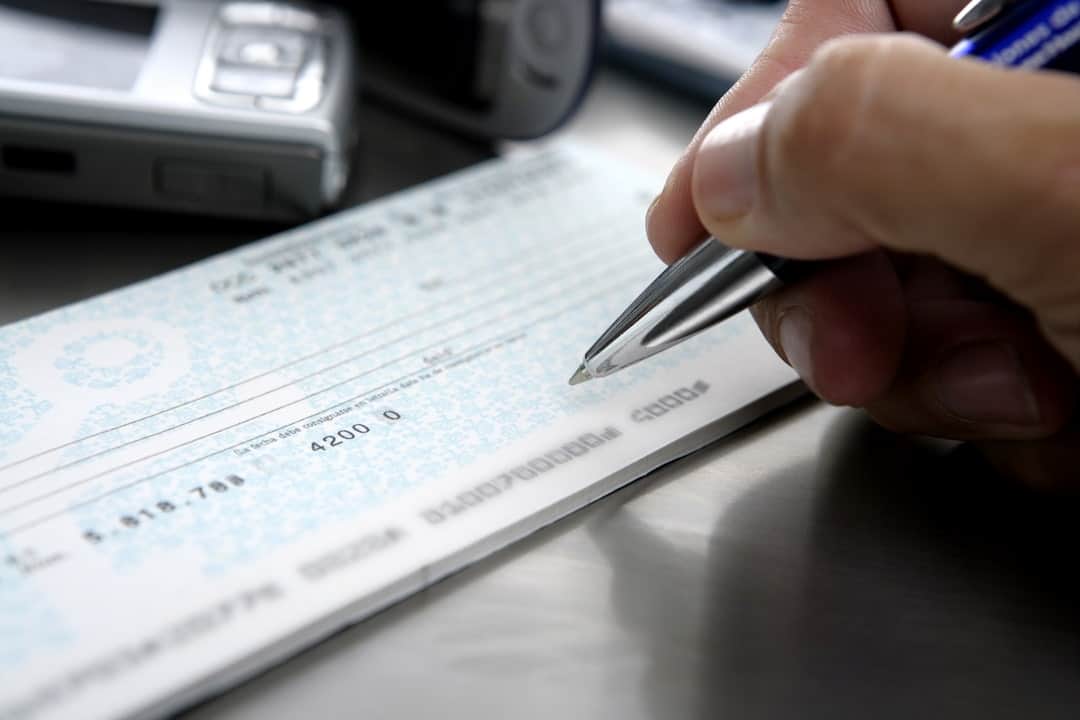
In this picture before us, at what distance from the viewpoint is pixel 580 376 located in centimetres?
43

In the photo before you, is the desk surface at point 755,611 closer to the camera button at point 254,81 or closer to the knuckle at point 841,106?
the knuckle at point 841,106

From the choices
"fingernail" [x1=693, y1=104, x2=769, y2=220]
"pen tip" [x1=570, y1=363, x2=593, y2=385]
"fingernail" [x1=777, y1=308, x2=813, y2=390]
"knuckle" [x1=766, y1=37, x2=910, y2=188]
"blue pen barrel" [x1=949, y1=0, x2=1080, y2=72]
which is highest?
"blue pen barrel" [x1=949, y1=0, x2=1080, y2=72]

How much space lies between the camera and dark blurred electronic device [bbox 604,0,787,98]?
27.3 inches

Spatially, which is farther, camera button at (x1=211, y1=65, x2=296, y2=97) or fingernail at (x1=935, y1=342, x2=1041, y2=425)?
camera button at (x1=211, y1=65, x2=296, y2=97)

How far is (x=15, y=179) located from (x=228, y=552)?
26 cm

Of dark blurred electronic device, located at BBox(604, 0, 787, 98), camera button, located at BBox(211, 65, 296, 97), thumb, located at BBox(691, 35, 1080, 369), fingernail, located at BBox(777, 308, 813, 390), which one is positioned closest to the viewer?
thumb, located at BBox(691, 35, 1080, 369)

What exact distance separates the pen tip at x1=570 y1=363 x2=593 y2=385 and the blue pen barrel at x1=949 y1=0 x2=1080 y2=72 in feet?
0.55

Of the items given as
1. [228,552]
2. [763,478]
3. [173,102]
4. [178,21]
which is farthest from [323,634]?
[178,21]

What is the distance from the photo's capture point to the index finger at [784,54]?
438 mm

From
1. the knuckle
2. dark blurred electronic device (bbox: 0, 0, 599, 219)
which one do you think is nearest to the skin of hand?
the knuckle

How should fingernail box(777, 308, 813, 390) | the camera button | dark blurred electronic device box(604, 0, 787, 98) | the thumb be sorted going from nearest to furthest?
the thumb < fingernail box(777, 308, 813, 390) < the camera button < dark blurred electronic device box(604, 0, 787, 98)

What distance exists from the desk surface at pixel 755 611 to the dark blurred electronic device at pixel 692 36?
12.9 inches

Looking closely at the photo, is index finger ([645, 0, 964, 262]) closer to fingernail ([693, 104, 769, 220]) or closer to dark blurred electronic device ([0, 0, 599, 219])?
fingernail ([693, 104, 769, 220])

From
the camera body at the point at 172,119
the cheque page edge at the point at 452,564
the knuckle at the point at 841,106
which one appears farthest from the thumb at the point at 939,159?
the camera body at the point at 172,119
